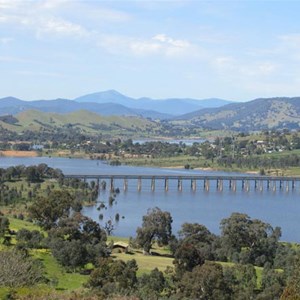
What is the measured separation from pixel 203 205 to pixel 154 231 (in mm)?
30456

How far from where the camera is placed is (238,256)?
126 ft

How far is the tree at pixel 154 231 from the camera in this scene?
4009 cm

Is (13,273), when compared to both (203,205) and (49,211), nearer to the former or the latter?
(49,211)

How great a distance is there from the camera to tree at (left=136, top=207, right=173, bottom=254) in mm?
40094

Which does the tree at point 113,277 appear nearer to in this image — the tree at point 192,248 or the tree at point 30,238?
the tree at point 192,248

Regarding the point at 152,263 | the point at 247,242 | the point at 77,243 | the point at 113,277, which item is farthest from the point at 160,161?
the point at 113,277

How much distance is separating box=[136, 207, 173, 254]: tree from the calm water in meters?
8.94

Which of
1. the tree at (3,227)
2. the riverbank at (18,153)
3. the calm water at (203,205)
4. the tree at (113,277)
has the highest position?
the riverbank at (18,153)

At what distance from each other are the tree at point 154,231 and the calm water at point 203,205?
8.94 metres

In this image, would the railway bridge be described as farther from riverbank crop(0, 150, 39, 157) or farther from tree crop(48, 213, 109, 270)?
riverbank crop(0, 150, 39, 157)

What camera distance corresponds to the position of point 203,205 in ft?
233

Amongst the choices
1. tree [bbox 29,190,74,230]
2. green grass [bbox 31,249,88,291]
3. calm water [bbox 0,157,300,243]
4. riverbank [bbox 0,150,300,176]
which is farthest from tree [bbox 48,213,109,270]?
riverbank [bbox 0,150,300,176]

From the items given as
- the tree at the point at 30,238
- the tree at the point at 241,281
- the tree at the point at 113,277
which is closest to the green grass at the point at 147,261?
the tree at the point at 113,277

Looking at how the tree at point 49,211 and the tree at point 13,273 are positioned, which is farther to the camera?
the tree at point 49,211
